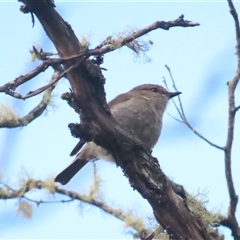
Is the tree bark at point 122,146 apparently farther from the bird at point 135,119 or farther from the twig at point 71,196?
the bird at point 135,119

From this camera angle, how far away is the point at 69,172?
5.05m

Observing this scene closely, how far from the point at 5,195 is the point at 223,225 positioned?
1.22 m

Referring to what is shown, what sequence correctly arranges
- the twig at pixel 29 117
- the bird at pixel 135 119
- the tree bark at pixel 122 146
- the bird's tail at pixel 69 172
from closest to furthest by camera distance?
1. the tree bark at pixel 122 146
2. the twig at pixel 29 117
3. the bird's tail at pixel 69 172
4. the bird at pixel 135 119

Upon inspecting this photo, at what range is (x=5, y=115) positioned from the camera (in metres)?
3.63

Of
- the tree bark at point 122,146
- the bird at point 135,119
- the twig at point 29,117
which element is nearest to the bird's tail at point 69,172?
the bird at point 135,119

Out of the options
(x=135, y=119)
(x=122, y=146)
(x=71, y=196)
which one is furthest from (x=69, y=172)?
(x=122, y=146)

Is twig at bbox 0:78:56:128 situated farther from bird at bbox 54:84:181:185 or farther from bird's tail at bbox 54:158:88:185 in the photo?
bird at bbox 54:84:181:185

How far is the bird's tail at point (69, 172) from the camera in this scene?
173 inches

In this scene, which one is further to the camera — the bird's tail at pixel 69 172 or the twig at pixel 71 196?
the bird's tail at pixel 69 172

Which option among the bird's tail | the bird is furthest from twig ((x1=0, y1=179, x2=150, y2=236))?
the bird

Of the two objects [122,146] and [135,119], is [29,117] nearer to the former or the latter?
[122,146]

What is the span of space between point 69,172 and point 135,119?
66 cm

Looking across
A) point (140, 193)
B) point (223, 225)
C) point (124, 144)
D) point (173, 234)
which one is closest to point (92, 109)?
point (124, 144)

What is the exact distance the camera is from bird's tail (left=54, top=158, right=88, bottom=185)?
4.39 metres
